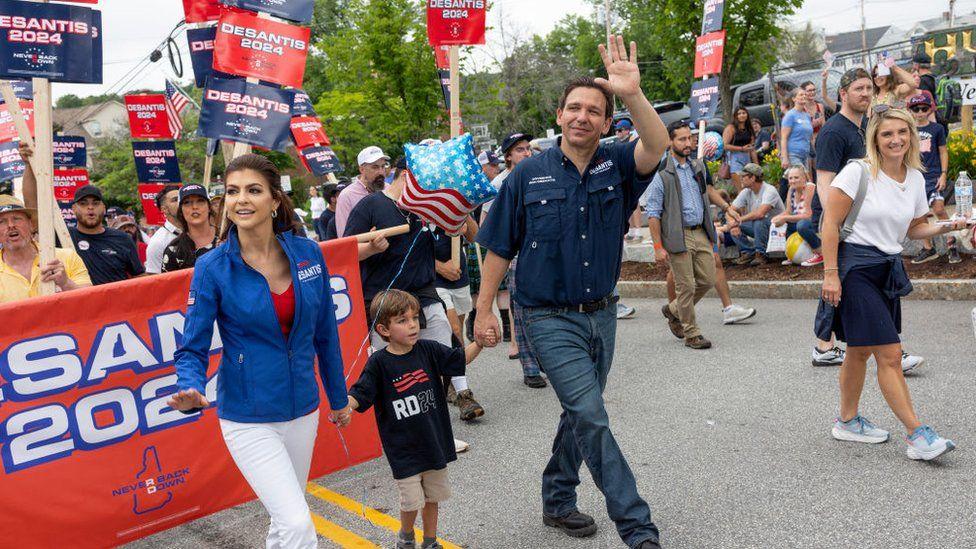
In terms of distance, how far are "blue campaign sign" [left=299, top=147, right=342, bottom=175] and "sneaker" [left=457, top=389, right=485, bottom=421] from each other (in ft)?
30.9

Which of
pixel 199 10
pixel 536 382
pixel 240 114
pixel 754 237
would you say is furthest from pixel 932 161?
pixel 199 10

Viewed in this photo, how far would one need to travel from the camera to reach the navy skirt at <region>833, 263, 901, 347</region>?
16.5ft

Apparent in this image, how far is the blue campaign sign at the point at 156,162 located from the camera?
1176cm

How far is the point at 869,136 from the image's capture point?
5.12 m

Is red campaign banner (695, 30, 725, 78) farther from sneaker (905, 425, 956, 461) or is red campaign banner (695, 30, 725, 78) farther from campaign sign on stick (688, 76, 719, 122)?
sneaker (905, 425, 956, 461)

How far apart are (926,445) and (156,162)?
10.1 meters

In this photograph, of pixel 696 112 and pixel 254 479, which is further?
pixel 696 112

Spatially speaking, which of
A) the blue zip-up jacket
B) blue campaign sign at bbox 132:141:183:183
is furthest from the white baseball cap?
blue campaign sign at bbox 132:141:183:183

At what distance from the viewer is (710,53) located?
1262cm

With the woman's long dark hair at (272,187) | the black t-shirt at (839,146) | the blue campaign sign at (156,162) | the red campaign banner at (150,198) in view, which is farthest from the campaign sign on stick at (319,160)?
the woman's long dark hair at (272,187)

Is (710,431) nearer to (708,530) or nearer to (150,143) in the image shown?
(708,530)

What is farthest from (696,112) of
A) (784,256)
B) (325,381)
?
(325,381)

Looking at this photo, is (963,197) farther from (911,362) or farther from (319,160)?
(319,160)

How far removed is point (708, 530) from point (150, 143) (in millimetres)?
9575
